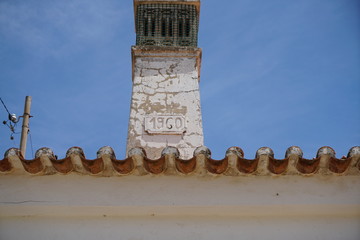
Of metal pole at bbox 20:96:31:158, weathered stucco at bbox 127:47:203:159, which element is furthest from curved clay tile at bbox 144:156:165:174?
metal pole at bbox 20:96:31:158

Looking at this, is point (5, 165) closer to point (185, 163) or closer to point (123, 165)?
point (123, 165)

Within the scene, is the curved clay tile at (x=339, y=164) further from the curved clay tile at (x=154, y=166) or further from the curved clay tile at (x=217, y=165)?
the curved clay tile at (x=154, y=166)

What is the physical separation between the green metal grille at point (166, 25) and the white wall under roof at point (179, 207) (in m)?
5.59

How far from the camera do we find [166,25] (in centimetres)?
1048

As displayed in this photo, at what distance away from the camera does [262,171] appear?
16.1ft

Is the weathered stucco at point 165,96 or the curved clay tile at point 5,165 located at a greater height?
the weathered stucco at point 165,96

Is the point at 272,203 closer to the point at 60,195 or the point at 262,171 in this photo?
the point at 262,171

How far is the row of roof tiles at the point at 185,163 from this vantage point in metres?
4.77

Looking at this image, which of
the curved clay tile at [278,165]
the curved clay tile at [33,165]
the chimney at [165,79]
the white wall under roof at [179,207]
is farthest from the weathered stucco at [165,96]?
the curved clay tile at [278,165]

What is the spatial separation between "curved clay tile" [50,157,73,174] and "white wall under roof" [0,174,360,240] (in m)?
0.12

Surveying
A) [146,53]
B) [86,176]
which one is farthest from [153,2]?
[86,176]

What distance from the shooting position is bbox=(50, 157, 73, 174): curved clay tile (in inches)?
191

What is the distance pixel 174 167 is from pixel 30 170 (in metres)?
1.31

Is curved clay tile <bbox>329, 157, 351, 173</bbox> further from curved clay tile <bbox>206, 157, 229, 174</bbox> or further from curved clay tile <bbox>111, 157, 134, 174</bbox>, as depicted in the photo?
curved clay tile <bbox>111, 157, 134, 174</bbox>
